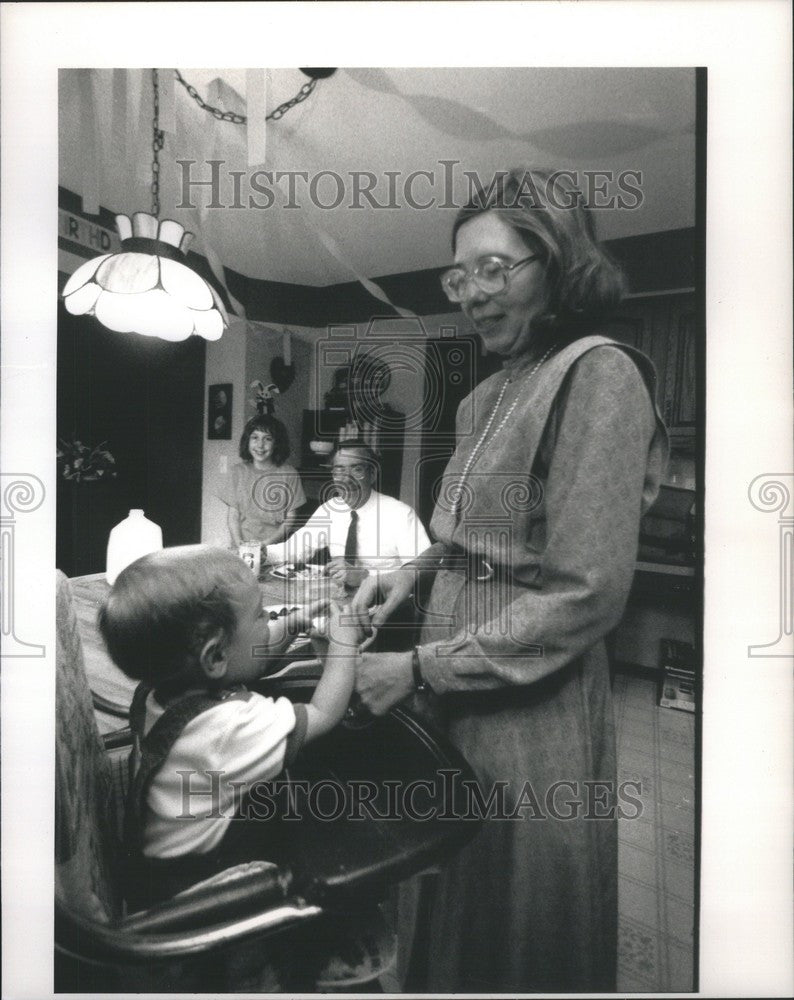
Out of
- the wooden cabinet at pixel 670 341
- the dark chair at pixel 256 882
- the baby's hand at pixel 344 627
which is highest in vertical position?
the wooden cabinet at pixel 670 341

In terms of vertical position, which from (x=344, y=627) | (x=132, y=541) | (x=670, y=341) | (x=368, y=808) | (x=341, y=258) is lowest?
(x=368, y=808)

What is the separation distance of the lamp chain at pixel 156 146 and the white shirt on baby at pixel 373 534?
540 mm

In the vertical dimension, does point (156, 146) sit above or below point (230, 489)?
above

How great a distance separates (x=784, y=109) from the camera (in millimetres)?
1246

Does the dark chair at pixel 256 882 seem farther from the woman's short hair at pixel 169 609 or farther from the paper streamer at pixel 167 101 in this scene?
the paper streamer at pixel 167 101

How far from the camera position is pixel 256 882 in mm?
1210

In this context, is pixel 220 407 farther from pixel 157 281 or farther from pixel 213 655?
pixel 213 655

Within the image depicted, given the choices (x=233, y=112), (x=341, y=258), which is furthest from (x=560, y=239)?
(x=233, y=112)

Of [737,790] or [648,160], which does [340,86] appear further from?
[737,790]

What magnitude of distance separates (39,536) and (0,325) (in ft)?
1.13

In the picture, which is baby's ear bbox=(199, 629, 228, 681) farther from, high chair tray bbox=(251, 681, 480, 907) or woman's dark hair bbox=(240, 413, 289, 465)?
woman's dark hair bbox=(240, 413, 289, 465)

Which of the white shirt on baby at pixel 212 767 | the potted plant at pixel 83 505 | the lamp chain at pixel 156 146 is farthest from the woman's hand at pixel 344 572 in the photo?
the lamp chain at pixel 156 146

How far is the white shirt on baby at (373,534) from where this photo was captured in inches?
48.0

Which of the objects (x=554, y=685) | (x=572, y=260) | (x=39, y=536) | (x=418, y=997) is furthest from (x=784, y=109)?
(x=418, y=997)
